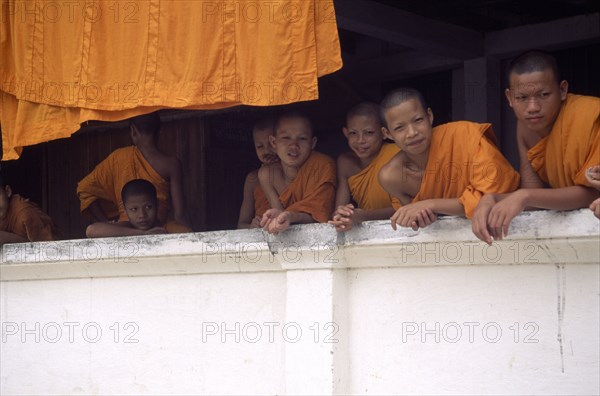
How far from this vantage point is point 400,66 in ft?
23.5

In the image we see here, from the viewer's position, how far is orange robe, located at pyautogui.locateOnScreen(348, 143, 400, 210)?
4.60 meters

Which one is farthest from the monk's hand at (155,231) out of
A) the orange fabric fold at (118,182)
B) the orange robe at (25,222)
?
the orange robe at (25,222)

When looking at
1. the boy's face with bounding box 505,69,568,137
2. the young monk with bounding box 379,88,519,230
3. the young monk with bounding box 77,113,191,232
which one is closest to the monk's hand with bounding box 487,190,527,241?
the young monk with bounding box 379,88,519,230

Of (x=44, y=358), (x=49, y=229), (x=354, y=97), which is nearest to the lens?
(x=44, y=358)

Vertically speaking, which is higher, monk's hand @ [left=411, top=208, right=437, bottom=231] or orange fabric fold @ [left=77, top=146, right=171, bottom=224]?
orange fabric fold @ [left=77, top=146, right=171, bottom=224]

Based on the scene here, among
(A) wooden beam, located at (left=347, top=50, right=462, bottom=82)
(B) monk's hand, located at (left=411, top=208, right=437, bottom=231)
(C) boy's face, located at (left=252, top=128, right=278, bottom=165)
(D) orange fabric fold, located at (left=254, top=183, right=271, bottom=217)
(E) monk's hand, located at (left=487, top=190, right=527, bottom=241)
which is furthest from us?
(A) wooden beam, located at (left=347, top=50, right=462, bottom=82)

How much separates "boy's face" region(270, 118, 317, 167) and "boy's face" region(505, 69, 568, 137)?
5.13 ft

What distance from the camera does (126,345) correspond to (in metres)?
4.47

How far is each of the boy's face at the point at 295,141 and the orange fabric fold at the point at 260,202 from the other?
1.83ft

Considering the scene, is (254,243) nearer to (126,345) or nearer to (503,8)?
(126,345)

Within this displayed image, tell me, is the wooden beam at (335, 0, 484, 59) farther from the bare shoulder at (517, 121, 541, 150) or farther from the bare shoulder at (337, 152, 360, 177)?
the bare shoulder at (517, 121, 541, 150)

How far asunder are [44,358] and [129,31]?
177cm

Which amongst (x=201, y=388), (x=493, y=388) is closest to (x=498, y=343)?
(x=493, y=388)

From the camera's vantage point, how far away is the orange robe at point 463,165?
3.55 metres
